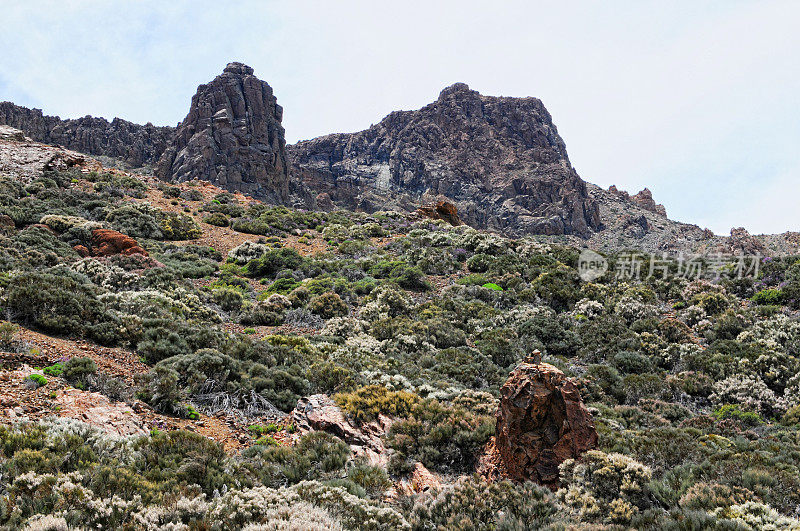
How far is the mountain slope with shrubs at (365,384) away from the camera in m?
5.08

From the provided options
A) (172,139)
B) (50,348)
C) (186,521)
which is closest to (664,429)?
(186,521)

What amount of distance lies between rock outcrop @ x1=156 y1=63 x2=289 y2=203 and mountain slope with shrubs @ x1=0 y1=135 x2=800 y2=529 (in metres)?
45.8

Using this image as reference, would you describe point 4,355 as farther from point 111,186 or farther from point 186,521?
point 111,186

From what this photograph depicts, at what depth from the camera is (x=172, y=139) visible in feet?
246

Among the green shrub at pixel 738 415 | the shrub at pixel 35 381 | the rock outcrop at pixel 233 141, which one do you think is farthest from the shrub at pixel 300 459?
the rock outcrop at pixel 233 141

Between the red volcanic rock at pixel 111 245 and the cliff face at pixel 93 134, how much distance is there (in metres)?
67.5

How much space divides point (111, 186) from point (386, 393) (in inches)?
1203

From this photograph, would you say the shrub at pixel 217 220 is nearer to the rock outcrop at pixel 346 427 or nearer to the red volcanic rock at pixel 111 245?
the red volcanic rock at pixel 111 245

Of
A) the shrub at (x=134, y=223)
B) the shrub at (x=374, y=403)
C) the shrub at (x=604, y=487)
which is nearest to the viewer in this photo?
the shrub at (x=604, y=487)

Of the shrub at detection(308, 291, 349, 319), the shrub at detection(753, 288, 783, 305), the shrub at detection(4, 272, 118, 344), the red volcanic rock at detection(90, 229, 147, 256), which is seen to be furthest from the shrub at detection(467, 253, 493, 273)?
the shrub at detection(4, 272, 118, 344)

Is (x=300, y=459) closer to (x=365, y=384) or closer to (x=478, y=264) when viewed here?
(x=365, y=384)

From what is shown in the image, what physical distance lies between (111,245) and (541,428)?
19.7 m

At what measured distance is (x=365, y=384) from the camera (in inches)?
377

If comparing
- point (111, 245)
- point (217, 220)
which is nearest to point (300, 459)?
point (111, 245)
